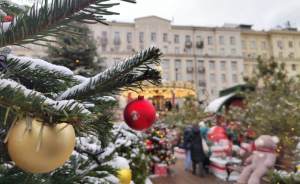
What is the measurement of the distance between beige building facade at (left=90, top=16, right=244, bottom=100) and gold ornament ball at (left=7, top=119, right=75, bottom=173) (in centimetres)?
4773

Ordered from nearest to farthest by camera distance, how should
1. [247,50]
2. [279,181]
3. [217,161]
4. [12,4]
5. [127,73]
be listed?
1. [127,73]
2. [12,4]
3. [279,181]
4. [217,161]
5. [247,50]

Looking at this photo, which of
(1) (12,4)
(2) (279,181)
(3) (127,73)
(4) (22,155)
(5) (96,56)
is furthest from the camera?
(5) (96,56)

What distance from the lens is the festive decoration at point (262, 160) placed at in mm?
6395

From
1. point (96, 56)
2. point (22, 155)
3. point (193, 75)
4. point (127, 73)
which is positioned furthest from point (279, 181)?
point (193, 75)

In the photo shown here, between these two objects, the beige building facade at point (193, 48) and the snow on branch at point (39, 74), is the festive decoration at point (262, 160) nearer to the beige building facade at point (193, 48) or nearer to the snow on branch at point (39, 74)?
the snow on branch at point (39, 74)

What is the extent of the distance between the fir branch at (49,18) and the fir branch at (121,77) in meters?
0.23

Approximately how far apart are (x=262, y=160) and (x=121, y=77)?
6228mm

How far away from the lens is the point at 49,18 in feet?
2.20

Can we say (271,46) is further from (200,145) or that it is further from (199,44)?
(200,145)

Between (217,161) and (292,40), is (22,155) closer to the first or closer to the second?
(217,161)

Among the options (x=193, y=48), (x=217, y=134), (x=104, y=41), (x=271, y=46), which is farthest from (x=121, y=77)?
(x=271, y=46)

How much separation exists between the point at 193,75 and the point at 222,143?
43138mm

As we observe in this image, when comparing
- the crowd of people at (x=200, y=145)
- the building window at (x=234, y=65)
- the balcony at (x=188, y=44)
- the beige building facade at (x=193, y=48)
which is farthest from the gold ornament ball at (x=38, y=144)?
the building window at (x=234, y=65)

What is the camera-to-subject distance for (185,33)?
2069 inches
